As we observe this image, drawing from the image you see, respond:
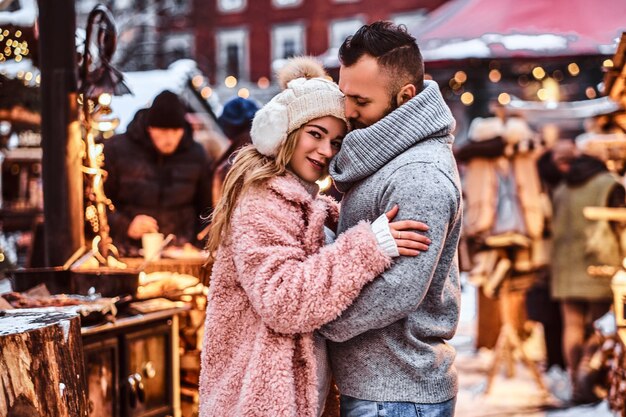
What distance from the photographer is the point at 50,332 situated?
8.61ft

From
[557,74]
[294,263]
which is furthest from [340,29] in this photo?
[294,263]

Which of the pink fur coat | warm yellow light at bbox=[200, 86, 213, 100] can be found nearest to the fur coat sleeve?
the pink fur coat

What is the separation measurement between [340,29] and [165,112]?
27835 millimetres

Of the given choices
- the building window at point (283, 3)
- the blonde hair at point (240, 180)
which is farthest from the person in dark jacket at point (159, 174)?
the building window at point (283, 3)

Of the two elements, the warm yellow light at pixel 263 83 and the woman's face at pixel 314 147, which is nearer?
the woman's face at pixel 314 147

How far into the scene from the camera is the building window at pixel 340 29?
32250 mm

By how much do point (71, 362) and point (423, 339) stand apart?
1167 mm

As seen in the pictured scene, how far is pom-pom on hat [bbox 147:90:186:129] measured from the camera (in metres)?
5.73

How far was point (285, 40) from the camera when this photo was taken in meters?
34.7

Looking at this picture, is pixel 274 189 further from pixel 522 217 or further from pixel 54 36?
pixel 522 217

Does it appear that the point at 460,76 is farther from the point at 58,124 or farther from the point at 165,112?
the point at 58,124

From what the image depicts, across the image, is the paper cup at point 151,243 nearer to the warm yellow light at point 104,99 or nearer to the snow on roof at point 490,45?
the warm yellow light at point 104,99

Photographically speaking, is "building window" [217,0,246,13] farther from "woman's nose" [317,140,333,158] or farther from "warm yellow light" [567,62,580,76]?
"woman's nose" [317,140,333,158]

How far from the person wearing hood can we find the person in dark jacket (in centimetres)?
332
